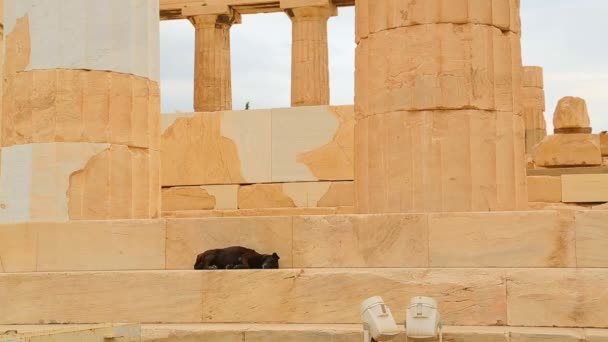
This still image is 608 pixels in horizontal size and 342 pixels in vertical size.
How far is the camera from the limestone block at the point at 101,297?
33.7 ft

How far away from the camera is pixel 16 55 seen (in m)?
13.9

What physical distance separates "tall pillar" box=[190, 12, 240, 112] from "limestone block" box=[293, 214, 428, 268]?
19163 millimetres

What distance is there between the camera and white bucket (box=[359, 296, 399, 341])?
8.05m

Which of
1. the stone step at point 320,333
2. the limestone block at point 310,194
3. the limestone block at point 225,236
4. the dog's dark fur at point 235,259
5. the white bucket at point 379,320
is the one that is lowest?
the stone step at point 320,333

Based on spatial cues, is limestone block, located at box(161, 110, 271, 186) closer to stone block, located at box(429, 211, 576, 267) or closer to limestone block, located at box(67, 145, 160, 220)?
limestone block, located at box(67, 145, 160, 220)

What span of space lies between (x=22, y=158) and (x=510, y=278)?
24.4 feet

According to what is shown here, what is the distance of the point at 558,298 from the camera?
9.21 metres

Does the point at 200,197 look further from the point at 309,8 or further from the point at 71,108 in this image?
the point at 309,8

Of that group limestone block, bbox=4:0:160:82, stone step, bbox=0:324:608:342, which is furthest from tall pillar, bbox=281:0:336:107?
stone step, bbox=0:324:608:342

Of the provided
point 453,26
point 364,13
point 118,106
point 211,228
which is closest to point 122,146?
point 118,106

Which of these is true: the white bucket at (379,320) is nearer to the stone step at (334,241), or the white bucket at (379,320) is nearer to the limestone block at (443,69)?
the stone step at (334,241)

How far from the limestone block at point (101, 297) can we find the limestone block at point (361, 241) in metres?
1.32

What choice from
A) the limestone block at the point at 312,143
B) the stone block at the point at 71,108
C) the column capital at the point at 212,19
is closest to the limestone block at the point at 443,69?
the stone block at the point at 71,108

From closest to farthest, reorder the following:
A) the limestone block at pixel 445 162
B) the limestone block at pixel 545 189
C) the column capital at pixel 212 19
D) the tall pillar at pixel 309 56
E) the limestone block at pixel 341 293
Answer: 1. the limestone block at pixel 341 293
2. the limestone block at pixel 445 162
3. the limestone block at pixel 545 189
4. the tall pillar at pixel 309 56
5. the column capital at pixel 212 19
